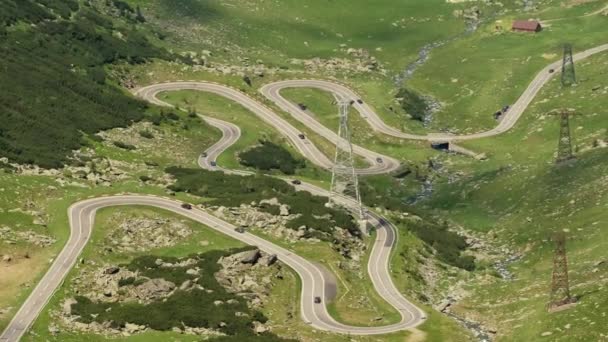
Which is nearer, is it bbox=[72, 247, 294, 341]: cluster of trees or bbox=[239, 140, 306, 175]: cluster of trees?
bbox=[72, 247, 294, 341]: cluster of trees

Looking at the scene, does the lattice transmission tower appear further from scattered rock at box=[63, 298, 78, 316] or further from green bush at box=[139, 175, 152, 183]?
green bush at box=[139, 175, 152, 183]

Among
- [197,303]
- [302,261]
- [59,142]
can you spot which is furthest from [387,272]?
[59,142]

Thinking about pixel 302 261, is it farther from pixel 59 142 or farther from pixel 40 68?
pixel 40 68

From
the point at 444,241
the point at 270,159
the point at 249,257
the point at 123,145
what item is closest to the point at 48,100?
the point at 123,145

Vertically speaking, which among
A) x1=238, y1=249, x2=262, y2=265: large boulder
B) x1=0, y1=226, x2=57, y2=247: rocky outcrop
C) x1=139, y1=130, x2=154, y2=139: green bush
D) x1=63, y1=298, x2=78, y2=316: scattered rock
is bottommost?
x1=63, y1=298, x2=78, y2=316: scattered rock

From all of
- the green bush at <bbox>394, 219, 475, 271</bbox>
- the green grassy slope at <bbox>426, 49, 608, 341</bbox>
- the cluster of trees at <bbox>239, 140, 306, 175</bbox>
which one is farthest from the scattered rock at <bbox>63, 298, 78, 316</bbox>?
the cluster of trees at <bbox>239, 140, 306, 175</bbox>

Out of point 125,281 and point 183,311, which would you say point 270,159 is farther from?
point 183,311
